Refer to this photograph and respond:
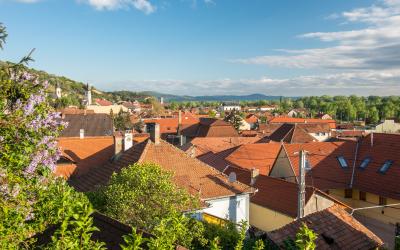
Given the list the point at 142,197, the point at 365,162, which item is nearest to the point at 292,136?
the point at 365,162

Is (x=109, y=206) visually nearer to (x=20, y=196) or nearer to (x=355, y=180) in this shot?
(x=20, y=196)

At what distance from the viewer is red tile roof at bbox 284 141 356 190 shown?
26891mm

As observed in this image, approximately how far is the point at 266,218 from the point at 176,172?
21.0ft

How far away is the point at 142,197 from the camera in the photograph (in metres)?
12.9

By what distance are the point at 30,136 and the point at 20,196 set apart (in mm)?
1118

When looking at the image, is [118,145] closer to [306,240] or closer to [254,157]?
[254,157]

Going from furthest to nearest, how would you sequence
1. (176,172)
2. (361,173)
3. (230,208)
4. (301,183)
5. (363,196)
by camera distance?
(361,173) → (363,196) → (230,208) → (176,172) → (301,183)

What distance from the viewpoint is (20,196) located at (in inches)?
272

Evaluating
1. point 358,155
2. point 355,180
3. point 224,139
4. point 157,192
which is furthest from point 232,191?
point 224,139

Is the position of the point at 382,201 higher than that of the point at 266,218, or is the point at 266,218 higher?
the point at 382,201

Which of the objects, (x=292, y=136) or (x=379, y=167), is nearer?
(x=379, y=167)

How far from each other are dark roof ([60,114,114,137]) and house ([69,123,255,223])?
25.9m

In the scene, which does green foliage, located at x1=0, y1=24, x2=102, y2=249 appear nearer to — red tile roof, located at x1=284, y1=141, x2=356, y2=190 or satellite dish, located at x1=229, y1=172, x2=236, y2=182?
satellite dish, located at x1=229, y1=172, x2=236, y2=182

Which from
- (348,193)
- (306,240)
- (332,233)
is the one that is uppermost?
(306,240)
